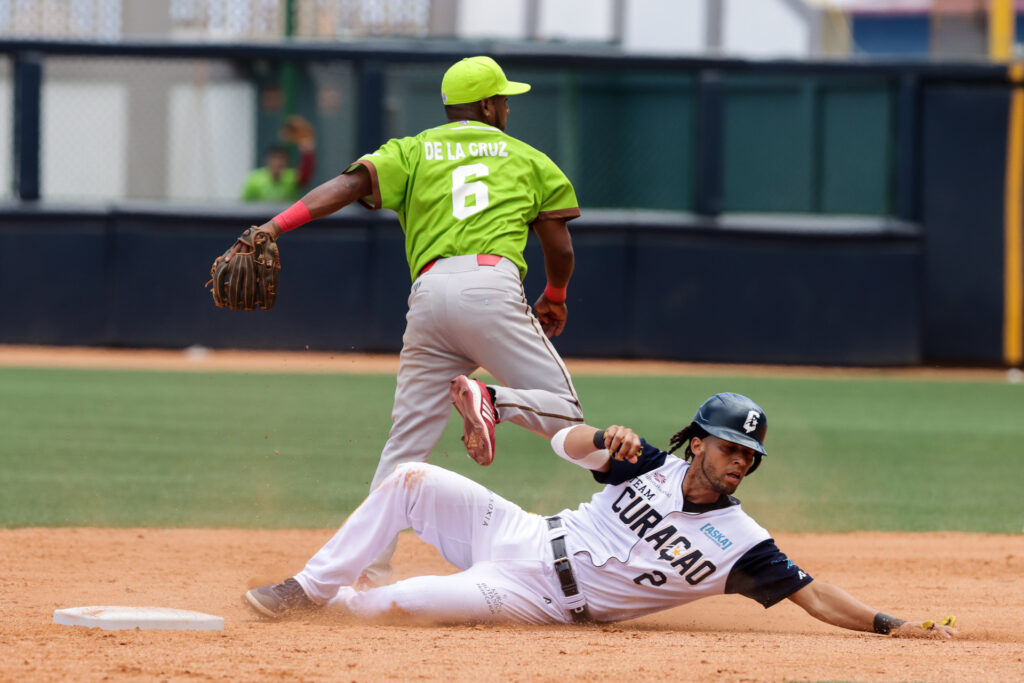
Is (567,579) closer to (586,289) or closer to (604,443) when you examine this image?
(604,443)

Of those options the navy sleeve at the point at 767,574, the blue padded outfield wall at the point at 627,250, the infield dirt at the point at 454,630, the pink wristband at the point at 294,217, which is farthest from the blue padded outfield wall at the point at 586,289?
the navy sleeve at the point at 767,574

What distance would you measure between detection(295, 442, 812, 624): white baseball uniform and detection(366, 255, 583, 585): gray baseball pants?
12.4 inches

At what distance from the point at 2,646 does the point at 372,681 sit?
1177mm

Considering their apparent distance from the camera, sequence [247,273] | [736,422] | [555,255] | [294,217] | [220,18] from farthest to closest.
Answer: [220,18]
[555,255]
[294,217]
[247,273]
[736,422]

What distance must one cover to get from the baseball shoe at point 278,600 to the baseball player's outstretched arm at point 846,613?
5.31 feet

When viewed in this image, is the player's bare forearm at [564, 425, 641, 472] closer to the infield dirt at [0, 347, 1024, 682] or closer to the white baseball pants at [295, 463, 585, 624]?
the white baseball pants at [295, 463, 585, 624]

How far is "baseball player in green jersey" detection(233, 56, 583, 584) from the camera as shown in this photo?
468 centimetres

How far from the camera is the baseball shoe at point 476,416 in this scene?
4281 mm

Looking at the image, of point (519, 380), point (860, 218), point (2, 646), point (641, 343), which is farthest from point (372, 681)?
point (860, 218)

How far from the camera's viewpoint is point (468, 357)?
486 cm

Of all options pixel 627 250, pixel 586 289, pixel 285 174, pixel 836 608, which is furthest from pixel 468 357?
pixel 285 174

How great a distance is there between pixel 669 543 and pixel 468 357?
1050mm

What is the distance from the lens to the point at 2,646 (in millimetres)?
3887

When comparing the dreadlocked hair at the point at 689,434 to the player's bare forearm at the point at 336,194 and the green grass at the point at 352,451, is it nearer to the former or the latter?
the player's bare forearm at the point at 336,194
